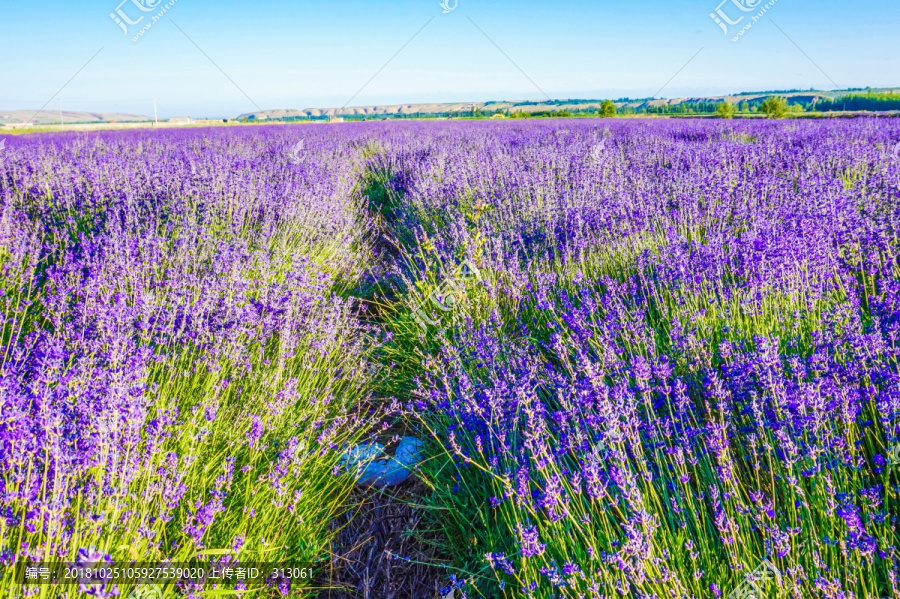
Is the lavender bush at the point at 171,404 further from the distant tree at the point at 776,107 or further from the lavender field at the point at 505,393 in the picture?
the distant tree at the point at 776,107

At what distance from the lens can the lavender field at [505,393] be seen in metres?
1.26

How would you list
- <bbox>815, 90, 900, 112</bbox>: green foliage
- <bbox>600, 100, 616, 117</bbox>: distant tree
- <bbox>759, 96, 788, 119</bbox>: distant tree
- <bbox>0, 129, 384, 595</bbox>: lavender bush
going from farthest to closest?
<bbox>815, 90, 900, 112</bbox>: green foliage, <bbox>600, 100, 616, 117</bbox>: distant tree, <bbox>759, 96, 788, 119</bbox>: distant tree, <bbox>0, 129, 384, 595</bbox>: lavender bush

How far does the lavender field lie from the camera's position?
4.13ft

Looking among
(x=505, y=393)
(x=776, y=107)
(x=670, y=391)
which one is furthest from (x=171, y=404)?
(x=776, y=107)

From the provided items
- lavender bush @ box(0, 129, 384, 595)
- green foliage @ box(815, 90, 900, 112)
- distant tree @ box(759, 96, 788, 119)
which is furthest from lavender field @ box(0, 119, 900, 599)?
green foliage @ box(815, 90, 900, 112)

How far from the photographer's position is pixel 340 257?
420cm

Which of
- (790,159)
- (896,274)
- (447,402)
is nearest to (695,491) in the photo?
(447,402)

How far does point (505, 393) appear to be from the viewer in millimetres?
1913

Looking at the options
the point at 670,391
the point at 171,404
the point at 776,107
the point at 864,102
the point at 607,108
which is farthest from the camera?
the point at 864,102

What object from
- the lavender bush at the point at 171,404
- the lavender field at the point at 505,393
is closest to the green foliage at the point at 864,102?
the lavender field at the point at 505,393

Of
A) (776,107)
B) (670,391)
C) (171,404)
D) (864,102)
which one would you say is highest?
(864,102)

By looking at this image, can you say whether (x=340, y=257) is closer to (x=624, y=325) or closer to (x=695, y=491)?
(x=624, y=325)

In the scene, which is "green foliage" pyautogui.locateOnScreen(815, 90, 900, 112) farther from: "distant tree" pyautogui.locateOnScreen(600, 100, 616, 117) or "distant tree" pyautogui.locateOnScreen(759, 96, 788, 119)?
"distant tree" pyautogui.locateOnScreen(600, 100, 616, 117)

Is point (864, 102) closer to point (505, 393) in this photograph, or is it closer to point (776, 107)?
point (776, 107)
